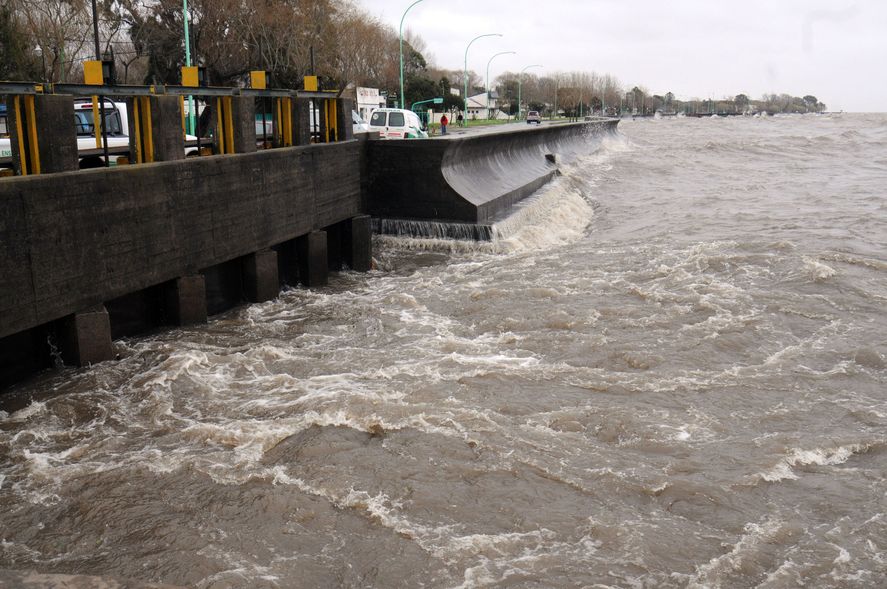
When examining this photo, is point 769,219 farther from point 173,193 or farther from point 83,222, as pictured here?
point 83,222

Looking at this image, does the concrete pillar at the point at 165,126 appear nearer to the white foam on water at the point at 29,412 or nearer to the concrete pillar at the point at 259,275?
the concrete pillar at the point at 259,275

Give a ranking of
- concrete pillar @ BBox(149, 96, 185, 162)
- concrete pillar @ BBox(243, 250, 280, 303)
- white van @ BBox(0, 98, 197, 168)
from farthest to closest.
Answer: concrete pillar @ BBox(243, 250, 280, 303) → white van @ BBox(0, 98, 197, 168) → concrete pillar @ BBox(149, 96, 185, 162)

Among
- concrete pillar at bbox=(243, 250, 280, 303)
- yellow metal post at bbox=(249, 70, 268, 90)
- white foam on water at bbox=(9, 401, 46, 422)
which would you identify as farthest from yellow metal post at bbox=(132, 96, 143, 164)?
yellow metal post at bbox=(249, 70, 268, 90)

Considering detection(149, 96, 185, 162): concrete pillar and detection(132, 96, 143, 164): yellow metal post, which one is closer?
detection(132, 96, 143, 164): yellow metal post

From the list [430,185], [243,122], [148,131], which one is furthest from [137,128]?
[430,185]

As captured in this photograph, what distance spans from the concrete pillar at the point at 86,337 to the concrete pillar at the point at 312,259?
20.4 feet

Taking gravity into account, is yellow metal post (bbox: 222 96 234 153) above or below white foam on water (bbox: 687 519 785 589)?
above

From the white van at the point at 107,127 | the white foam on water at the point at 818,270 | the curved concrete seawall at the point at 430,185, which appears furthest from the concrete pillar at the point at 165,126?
the white foam on water at the point at 818,270

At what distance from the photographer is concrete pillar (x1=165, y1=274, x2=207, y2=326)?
42.5ft

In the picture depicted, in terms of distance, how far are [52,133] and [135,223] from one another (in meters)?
1.79

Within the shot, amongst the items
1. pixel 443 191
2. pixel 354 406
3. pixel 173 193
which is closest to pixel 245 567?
pixel 354 406

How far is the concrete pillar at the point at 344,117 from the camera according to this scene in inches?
774

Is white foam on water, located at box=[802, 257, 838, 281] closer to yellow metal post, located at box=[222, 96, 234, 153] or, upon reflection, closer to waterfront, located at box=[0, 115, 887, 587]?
waterfront, located at box=[0, 115, 887, 587]

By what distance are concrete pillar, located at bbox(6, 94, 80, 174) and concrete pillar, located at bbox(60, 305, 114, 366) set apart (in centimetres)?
185
